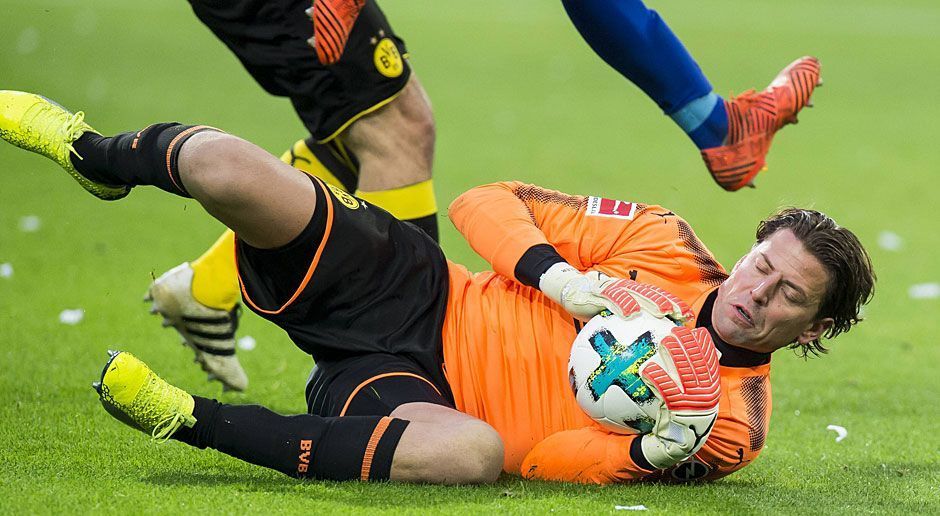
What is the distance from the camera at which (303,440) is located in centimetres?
313

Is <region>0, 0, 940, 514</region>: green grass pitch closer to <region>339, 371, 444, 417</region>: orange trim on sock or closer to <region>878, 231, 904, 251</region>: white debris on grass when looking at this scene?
<region>878, 231, 904, 251</region>: white debris on grass

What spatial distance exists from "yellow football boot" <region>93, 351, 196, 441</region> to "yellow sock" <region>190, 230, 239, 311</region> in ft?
3.79

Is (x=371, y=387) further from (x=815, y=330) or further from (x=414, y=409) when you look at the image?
(x=815, y=330)

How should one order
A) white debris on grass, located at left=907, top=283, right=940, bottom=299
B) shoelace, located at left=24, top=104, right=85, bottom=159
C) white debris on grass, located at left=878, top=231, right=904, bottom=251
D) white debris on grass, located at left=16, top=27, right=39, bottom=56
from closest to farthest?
shoelace, located at left=24, top=104, right=85, bottom=159, white debris on grass, located at left=907, top=283, right=940, bottom=299, white debris on grass, located at left=878, top=231, right=904, bottom=251, white debris on grass, located at left=16, top=27, right=39, bottom=56

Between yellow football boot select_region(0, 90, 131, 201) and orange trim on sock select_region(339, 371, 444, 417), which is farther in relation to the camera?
yellow football boot select_region(0, 90, 131, 201)

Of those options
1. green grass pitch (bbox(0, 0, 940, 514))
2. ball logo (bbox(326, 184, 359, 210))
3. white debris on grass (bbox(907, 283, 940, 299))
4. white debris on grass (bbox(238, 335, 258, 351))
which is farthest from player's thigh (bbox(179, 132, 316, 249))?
white debris on grass (bbox(907, 283, 940, 299))

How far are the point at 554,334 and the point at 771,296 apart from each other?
58 centimetres

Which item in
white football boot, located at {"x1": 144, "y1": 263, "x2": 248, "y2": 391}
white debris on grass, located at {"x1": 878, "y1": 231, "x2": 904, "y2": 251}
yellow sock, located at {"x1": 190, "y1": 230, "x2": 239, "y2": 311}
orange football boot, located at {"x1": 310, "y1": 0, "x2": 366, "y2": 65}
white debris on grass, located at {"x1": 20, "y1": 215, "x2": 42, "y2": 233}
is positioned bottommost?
white debris on grass, located at {"x1": 20, "y1": 215, "x2": 42, "y2": 233}

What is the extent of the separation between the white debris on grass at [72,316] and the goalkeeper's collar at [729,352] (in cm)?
260

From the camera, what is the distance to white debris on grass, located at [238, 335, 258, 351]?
497cm

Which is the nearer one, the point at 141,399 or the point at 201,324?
the point at 141,399

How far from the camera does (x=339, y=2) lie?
3.73 metres

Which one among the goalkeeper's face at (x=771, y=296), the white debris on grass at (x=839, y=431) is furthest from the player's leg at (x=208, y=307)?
the white debris on grass at (x=839, y=431)

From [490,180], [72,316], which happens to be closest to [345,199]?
[72,316]
